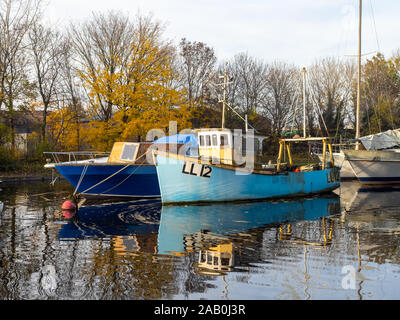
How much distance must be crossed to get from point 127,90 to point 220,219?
19.9 m

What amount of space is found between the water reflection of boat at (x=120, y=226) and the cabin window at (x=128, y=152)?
10.4ft

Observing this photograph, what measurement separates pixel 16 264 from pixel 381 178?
2748 cm

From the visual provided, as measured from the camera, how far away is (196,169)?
56.7 ft

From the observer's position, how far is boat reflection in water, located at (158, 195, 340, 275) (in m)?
9.46

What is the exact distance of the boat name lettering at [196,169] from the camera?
56.6ft

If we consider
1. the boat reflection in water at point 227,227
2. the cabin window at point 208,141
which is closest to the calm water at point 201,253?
the boat reflection in water at point 227,227

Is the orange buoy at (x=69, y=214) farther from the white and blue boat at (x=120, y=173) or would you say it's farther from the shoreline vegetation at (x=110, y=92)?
the shoreline vegetation at (x=110, y=92)

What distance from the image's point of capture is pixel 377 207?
58.5 ft

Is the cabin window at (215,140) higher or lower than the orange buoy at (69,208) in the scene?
higher
